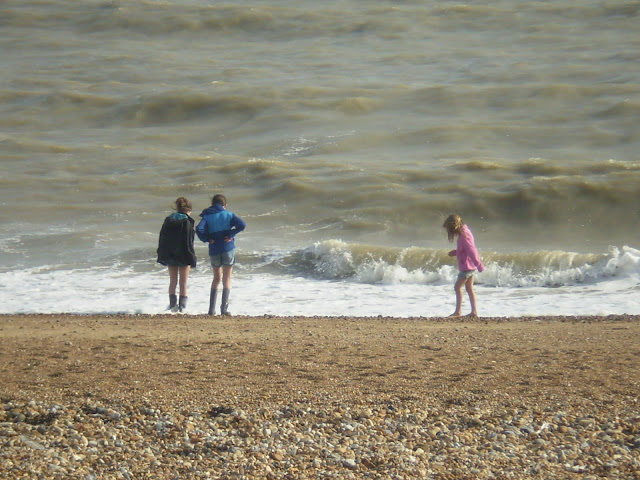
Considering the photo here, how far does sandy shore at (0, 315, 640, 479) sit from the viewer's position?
5129 mm

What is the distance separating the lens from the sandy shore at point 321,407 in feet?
16.8

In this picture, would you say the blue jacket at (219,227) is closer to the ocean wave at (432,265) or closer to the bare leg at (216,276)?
the bare leg at (216,276)

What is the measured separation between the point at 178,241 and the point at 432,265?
5059mm

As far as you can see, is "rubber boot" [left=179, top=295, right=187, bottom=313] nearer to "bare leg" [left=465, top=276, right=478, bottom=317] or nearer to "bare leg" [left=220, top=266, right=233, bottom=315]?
"bare leg" [left=220, top=266, right=233, bottom=315]

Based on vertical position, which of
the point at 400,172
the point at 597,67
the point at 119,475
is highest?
the point at 597,67

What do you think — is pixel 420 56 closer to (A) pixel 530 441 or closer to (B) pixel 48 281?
(B) pixel 48 281

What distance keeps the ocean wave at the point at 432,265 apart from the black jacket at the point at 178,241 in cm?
360

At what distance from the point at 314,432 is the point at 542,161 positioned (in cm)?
1665

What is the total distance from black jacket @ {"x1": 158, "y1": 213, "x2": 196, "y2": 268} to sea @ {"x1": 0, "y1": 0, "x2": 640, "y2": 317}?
0.84 meters

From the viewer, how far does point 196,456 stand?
5.22m

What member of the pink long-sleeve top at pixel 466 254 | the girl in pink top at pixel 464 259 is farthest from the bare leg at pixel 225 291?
the pink long-sleeve top at pixel 466 254

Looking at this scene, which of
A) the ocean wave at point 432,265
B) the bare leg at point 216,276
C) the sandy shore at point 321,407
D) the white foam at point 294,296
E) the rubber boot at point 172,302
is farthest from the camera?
the ocean wave at point 432,265

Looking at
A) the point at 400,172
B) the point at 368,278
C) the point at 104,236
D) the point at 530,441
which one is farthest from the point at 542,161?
the point at 530,441

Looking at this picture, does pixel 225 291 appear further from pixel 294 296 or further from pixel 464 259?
pixel 464 259
